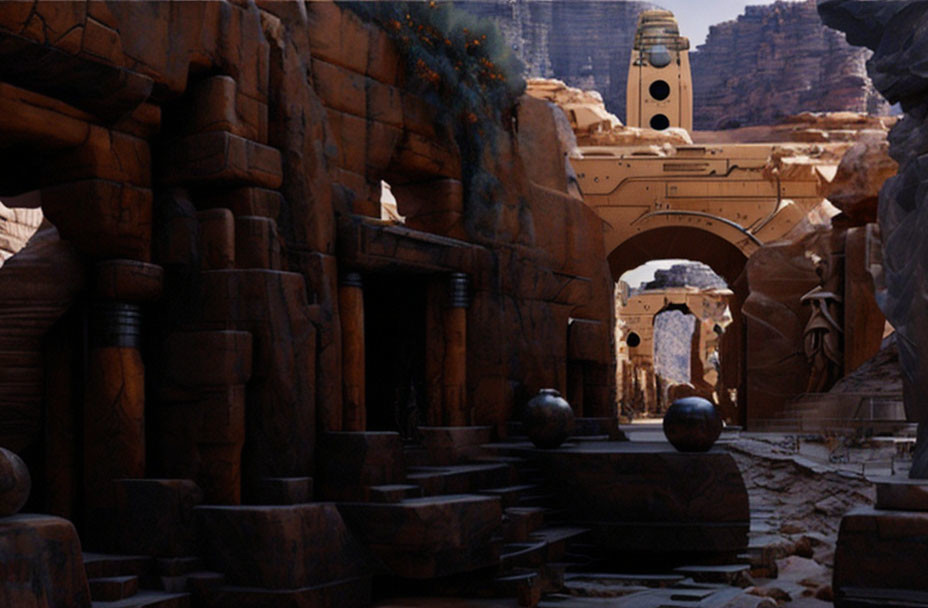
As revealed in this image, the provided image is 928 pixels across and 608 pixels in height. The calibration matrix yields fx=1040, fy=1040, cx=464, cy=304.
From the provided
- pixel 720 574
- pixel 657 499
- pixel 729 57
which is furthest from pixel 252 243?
pixel 729 57

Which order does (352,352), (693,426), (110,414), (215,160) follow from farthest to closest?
(693,426)
(352,352)
(215,160)
(110,414)

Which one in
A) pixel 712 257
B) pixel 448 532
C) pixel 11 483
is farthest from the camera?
pixel 712 257

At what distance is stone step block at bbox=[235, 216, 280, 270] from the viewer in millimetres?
9375

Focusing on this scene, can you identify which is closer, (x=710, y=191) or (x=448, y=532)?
(x=448, y=532)

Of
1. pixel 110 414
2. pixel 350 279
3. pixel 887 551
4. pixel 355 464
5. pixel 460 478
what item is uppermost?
pixel 350 279

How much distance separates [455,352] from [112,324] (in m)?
4.98

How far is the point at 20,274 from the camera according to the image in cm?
859

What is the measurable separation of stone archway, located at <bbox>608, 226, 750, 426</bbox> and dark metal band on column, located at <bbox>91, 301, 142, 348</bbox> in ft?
68.0

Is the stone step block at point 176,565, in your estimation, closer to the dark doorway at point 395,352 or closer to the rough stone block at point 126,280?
the rough stone block at point 126,280

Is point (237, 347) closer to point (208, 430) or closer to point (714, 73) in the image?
point (208, 430)

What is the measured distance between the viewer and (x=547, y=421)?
1230 centimetres

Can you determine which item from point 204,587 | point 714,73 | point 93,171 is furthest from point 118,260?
point 714,73

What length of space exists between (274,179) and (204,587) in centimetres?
373

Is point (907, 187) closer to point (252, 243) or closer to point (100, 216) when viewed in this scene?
point (252, 243)
